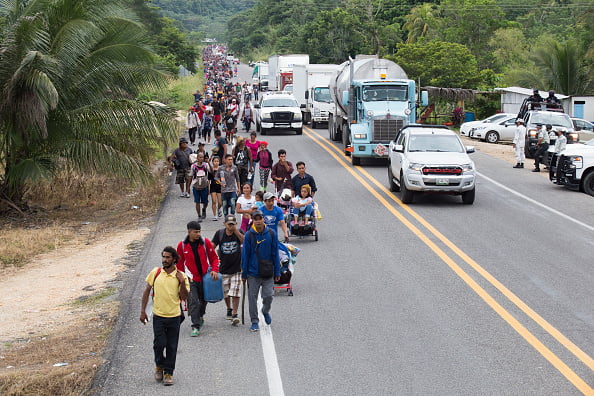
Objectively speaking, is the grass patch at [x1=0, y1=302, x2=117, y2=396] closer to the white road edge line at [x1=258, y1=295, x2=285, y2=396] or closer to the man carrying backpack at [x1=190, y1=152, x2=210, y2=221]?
the white road edge line at [x1=258, y1=295, x2=285, y2=396]

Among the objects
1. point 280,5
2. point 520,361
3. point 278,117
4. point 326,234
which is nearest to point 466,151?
point 326,234

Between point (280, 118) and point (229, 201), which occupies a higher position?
point (280, 118)

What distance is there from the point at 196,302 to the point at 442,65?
40339 millimetres

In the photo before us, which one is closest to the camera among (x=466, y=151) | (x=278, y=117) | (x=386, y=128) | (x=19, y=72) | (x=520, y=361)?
(x=520, y=361)

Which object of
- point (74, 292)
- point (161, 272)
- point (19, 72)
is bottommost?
point (74, 292)

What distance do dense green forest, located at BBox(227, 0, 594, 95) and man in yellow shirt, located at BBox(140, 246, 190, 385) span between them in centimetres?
3953

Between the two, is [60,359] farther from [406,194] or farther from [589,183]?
[589,183]

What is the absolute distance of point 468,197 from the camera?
19625 millimetres

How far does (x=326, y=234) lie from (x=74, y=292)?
5351 millimetres

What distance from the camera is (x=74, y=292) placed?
1304cm

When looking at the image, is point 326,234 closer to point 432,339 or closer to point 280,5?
point 432,339

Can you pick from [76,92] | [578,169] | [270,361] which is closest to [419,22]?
[578,169]

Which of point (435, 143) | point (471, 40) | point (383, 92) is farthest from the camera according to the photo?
point (471, 40)

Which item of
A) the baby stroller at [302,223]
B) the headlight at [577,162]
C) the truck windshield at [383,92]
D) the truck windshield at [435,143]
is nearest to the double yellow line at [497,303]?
the truck windshield at [435,143]
